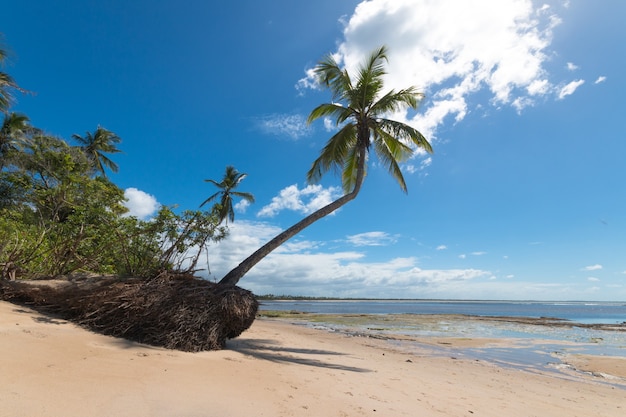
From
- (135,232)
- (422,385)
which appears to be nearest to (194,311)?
(135,232)

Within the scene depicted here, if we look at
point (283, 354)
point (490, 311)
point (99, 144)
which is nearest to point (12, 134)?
point (99, 144)

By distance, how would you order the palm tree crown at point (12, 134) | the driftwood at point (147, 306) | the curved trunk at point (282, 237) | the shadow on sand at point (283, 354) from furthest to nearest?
the palm tree crown at point (12, 134) → the curved trunk at point (282, 237) → the shadow on sand at point (283, 354) → the driftwood at point (147, 306)

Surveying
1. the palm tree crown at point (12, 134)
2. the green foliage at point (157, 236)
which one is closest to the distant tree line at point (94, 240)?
the green foliage at point (157, 236)

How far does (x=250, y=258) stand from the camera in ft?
33.5

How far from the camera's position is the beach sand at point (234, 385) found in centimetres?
367

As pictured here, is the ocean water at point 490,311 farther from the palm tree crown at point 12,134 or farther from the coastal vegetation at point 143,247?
the palm tree crown at point 12,134

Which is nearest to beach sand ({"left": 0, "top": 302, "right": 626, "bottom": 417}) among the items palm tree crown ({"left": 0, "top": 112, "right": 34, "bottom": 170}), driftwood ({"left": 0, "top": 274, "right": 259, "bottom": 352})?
driftwood ({"left": 0, "top": 274, "right": 259, "bottom": 352})

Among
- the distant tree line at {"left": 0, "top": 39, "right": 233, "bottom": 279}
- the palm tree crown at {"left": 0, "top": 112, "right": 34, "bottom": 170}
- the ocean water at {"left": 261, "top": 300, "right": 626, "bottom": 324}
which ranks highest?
the palm tree crown at {"left": 0, "top": 112, "right": 34, "bottom": 170}

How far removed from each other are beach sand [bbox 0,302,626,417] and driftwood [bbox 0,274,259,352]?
413 mm

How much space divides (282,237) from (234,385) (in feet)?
20.1

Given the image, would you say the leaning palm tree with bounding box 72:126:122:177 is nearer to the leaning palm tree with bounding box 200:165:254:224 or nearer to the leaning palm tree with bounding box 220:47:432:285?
the leaning palm tree with bounding box 200:165:254:224

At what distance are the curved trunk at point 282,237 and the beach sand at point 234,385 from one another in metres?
1.89

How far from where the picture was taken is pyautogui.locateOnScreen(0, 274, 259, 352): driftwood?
730 cm

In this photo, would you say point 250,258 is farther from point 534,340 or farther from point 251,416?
point 534,340
